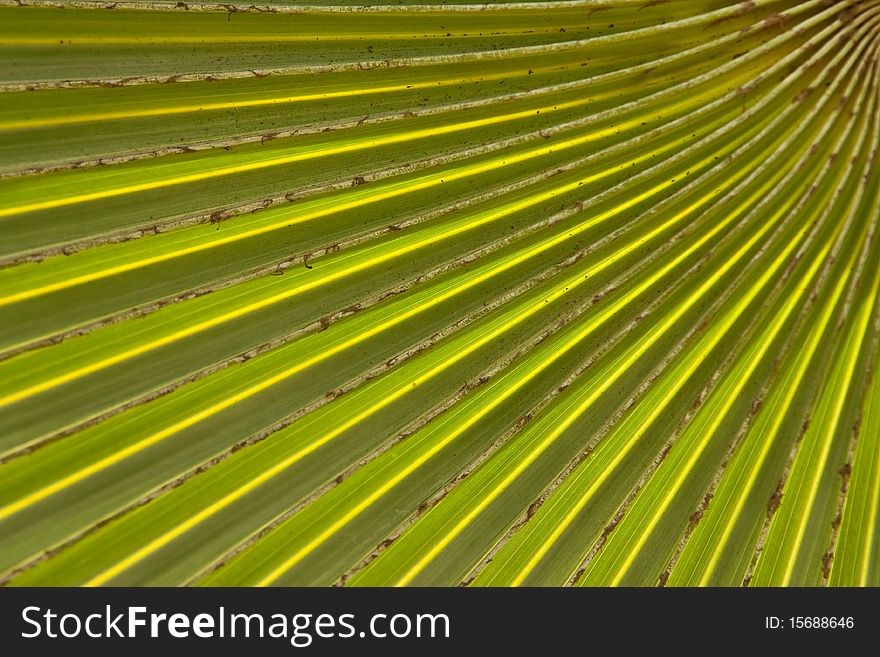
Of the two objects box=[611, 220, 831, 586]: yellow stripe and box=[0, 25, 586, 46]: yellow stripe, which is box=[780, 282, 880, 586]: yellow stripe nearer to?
box=[611, 220, 831, 586]: yellow stripe

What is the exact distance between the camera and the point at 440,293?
39.8 inches

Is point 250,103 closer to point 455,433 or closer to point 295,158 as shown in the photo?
point 295,158

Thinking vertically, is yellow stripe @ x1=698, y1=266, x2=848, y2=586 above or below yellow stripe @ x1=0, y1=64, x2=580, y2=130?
below

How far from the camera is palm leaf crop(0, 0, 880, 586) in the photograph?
2.72ft

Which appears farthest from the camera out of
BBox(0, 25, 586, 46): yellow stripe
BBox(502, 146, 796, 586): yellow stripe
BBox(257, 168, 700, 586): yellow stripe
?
BBox(502, 146, 796, 586): yellow stripe

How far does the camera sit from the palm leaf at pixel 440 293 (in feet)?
2.72

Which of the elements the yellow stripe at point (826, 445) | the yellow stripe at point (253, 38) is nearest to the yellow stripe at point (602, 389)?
the yellow stripe at point (826, 445)

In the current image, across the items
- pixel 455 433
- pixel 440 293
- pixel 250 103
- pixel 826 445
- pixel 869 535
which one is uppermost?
pixel 250 103

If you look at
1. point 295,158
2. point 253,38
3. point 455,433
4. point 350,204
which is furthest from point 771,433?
point 253,38

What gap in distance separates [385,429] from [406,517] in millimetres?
150

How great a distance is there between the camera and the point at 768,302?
4.03 feet

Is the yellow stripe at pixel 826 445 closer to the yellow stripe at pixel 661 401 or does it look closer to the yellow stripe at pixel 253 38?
the yellow stripe at pixel 661 401

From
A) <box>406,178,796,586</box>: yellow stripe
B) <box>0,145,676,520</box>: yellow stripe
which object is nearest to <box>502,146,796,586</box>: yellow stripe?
<box>406,178,796,586</box>: yellow stripe
